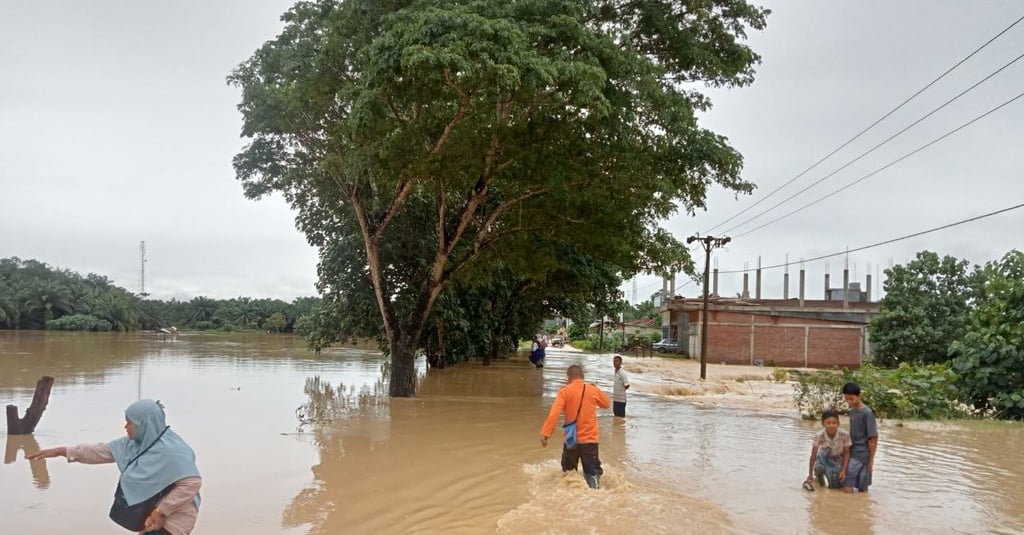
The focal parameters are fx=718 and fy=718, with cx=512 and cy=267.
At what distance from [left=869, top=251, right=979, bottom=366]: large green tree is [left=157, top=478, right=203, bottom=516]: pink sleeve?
4325 centimetres

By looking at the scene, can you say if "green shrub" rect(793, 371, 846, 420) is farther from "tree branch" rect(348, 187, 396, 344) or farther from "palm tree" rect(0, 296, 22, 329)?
"palm tree" rect(0, 296, 22, 329)

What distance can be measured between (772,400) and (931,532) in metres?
14.5

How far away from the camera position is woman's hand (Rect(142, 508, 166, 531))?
4.48 metres

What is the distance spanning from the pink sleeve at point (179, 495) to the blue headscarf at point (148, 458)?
45 mm

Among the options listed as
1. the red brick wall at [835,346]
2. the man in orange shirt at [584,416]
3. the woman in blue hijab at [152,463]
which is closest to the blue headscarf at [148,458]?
the woman in blue hijab at [152,463]

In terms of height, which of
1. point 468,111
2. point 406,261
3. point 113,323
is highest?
point 468,111

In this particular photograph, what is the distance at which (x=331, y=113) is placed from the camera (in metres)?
16.3

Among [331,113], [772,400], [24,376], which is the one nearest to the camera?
[331,113]

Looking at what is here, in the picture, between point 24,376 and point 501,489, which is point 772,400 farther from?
point 24,376

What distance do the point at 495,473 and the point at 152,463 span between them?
5959mm

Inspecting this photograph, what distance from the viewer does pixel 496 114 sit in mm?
13812

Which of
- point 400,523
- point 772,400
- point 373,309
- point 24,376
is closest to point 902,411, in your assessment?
point 772,400

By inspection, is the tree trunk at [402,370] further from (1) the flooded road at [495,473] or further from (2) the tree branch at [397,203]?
(2) the tree branch at [397,203]

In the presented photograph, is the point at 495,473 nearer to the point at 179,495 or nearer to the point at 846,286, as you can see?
the point at 179,495
